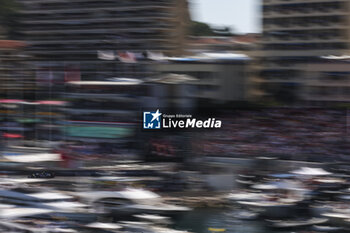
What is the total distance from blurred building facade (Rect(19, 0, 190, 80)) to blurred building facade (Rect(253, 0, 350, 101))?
442 cm

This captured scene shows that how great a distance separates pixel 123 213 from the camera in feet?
36.1

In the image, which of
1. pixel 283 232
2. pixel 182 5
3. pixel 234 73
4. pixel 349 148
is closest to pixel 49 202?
pixel 283 232

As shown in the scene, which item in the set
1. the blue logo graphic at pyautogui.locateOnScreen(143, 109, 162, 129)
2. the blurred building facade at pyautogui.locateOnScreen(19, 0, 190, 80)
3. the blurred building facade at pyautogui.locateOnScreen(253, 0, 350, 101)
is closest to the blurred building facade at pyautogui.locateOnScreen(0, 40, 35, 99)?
the blurred building facade at pyautogui.locateOnScreen(19, 0, 190, 80)

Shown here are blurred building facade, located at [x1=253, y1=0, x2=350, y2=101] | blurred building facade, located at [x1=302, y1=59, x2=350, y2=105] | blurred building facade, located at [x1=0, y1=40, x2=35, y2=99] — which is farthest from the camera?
blurred building facade, located at [x1=0, y1=40, x2=35, y2=99]

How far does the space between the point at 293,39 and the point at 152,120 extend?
11813 millimetres

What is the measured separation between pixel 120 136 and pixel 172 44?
7.95 m

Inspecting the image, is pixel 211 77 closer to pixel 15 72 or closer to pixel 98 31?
pixel 98 31

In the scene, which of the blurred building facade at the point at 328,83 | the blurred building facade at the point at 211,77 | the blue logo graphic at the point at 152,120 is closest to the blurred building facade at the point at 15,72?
the blurred building facade at the point at 211,77

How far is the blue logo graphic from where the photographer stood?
16.3 metres

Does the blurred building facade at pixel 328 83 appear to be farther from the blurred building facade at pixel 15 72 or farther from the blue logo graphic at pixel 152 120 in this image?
the blurred building facade at pixel 15 72

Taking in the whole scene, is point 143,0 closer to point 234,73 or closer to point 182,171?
point 234,73

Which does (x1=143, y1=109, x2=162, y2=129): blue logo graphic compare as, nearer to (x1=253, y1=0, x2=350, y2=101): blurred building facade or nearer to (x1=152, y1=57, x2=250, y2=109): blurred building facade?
(x1=152, y1=57, x2=250, y2=109): blurred building facade

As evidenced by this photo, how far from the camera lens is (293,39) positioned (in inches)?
1015

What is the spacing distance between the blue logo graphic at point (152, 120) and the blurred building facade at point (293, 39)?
925cm
